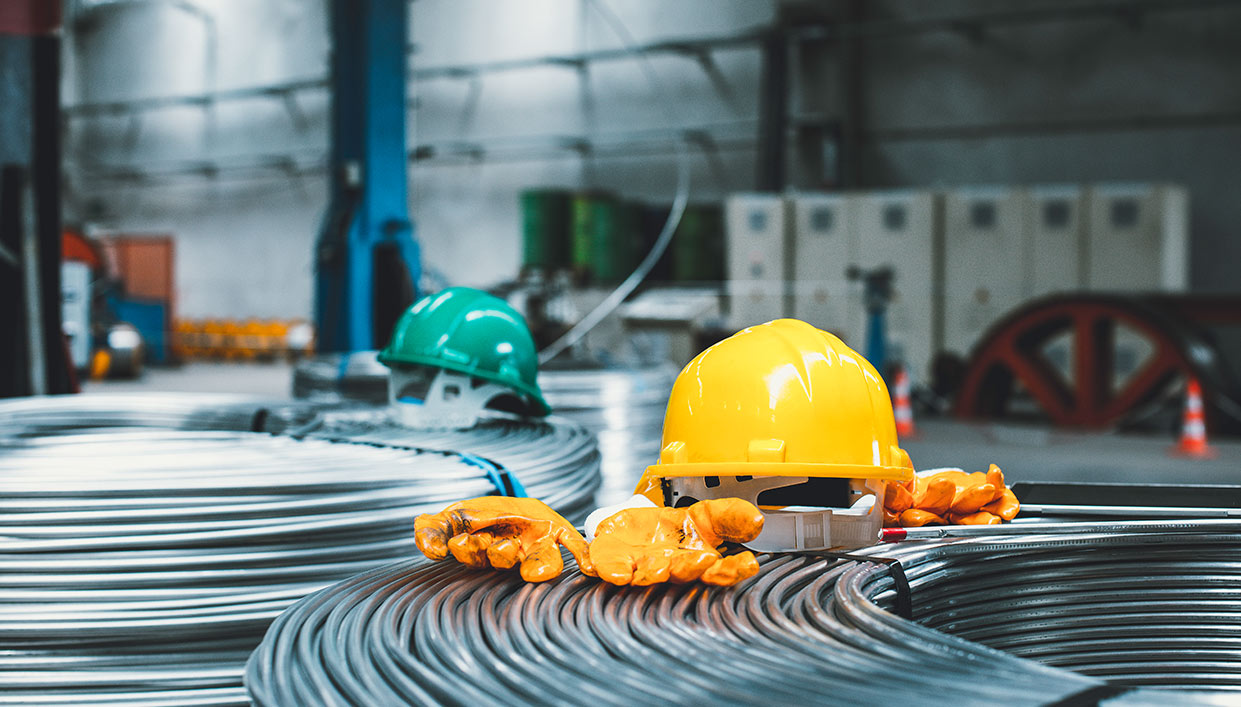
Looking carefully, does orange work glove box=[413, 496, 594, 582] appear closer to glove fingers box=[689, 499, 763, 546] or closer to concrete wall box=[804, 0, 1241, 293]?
glove fingers box=[689, 499, 763, 546]

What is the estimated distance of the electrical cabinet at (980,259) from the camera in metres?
10.5

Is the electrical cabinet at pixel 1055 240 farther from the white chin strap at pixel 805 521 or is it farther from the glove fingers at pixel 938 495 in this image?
the white chin strap at pixel 805 521

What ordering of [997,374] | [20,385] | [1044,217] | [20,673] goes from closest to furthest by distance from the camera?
[20,673] → [20,385] → [997,374] → [1044,217]

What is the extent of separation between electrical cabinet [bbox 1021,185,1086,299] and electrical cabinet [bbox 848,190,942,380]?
84 cm

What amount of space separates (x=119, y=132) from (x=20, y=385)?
16185 mm

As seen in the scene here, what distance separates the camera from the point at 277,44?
16.8 meters

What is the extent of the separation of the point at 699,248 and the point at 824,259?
4.94 feet

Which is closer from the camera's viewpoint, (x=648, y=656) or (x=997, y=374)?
(x=648, y=656)

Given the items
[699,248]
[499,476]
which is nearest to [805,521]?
[499,476]

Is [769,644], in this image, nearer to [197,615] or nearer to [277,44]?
[197,615]

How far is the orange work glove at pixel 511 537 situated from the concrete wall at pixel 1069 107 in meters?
11.1

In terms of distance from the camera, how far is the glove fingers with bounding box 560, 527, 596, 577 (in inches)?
64.3

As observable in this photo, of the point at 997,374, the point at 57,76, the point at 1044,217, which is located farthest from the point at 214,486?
the point at 1044,217

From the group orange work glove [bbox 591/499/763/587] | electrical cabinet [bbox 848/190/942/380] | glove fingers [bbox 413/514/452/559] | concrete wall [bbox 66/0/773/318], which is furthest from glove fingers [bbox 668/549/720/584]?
concrete wall [bbox 66/0/773/318]
